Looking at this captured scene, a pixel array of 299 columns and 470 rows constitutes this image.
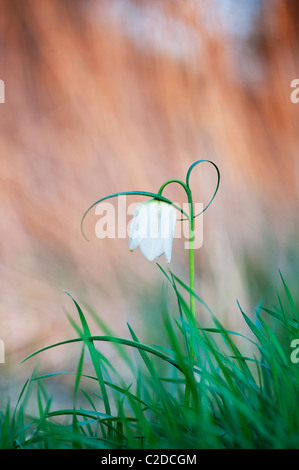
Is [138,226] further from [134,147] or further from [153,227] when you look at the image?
[134,147]

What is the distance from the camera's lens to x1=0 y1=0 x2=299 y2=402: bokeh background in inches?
28.9

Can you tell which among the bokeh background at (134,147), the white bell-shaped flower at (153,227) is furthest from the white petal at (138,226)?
the bokeh background at (134,147)

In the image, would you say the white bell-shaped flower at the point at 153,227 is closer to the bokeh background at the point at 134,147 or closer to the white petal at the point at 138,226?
the white petal at the point at 138,226

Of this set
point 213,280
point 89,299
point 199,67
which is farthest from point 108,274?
point 199,67

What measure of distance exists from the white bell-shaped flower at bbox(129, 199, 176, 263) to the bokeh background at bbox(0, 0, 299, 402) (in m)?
0.33

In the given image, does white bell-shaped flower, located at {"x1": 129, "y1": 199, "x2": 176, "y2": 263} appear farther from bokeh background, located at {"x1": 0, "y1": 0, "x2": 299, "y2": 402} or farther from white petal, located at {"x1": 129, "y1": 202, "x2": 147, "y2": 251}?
bokeh background, located at {"x1": 0, "y1": 0, "x2": 299, "y2": 402}

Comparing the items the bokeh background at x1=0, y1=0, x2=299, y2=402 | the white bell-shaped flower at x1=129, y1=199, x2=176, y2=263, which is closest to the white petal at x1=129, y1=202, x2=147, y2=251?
the white bell-shaped flower at x1=129, y1=199, x2=176, y2=263

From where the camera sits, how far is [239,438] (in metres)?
0.32

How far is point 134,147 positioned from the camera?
2.62 feet

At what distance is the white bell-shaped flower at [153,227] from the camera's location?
428 millimetres

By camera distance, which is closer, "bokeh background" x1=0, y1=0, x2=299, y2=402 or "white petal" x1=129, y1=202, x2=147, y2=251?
"white petal" x1=129, y1=202, x2=147, y2=251

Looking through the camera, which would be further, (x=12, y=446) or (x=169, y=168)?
(x=169, y=168)

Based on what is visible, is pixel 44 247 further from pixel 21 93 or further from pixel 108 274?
pixel 21 93

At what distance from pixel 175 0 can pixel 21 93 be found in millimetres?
349
